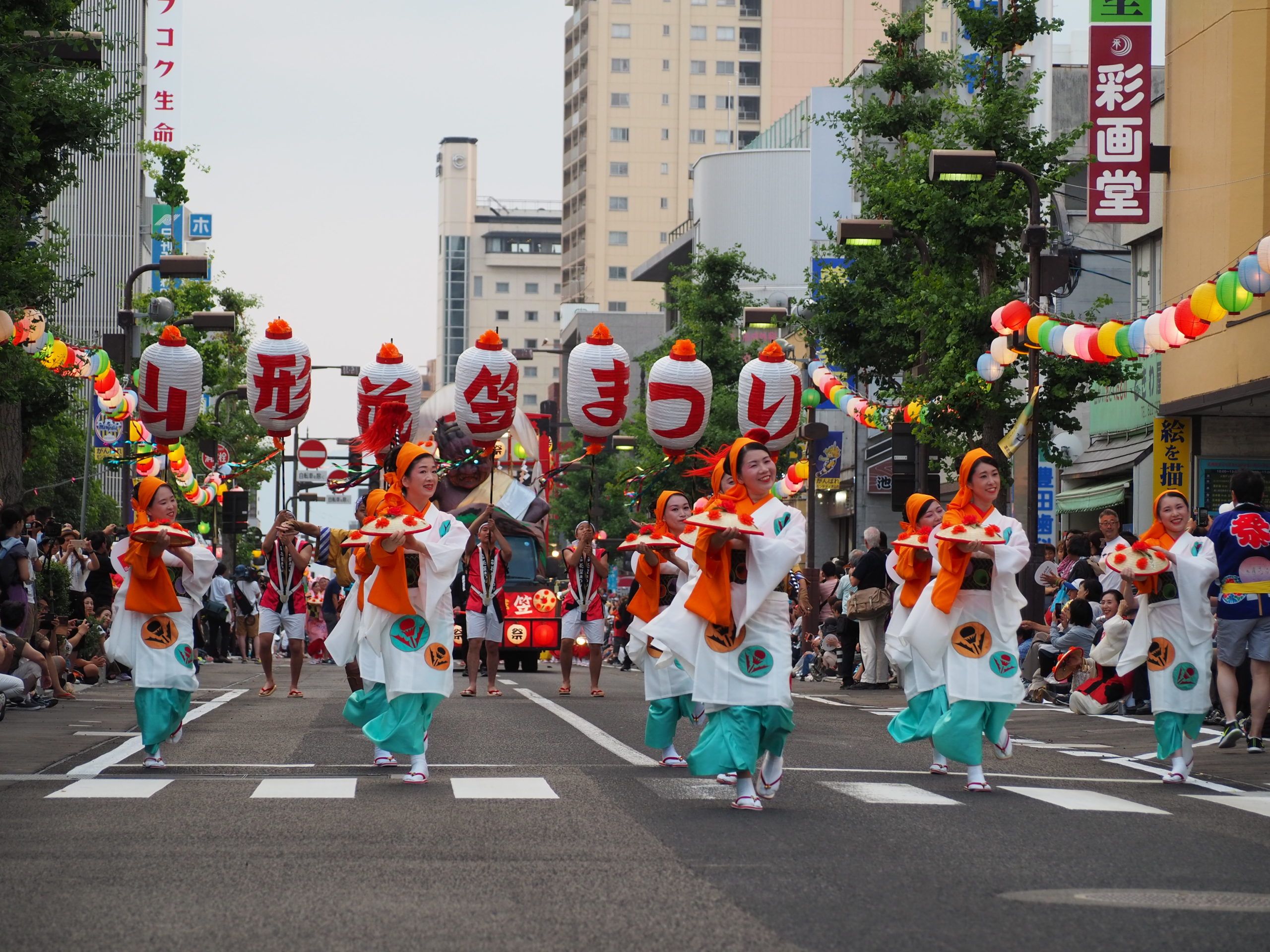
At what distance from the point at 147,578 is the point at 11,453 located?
59.6 ft

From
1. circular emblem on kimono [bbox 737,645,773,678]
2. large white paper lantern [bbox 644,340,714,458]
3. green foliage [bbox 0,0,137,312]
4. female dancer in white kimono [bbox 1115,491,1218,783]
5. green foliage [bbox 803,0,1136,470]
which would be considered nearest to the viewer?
circular emblem on kimono [bbox 737,645,773,678]

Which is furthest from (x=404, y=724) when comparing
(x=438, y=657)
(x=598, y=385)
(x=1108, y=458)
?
(x=1108, y=458)

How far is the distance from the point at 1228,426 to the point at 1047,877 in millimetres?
22197

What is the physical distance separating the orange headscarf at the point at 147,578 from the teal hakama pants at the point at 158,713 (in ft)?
1.66

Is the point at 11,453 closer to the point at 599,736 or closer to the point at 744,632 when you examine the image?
the point at 599,736

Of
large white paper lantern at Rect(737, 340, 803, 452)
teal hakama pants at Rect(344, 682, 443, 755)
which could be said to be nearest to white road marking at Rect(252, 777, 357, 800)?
teal hakama pants at Rect(344, 682, 443, 755)

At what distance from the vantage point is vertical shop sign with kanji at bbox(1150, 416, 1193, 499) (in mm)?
27859

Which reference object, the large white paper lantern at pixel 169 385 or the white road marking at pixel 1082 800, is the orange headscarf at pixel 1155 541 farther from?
the large white paper lantern at pixel 169 385

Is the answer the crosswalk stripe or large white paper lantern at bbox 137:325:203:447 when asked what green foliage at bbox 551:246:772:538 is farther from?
the crosswalk stripe

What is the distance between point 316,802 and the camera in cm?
923

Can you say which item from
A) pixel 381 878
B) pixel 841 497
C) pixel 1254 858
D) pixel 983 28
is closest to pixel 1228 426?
pixel 983 28

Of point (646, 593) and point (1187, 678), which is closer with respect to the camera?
point (1187, 678)

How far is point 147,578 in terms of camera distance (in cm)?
1153

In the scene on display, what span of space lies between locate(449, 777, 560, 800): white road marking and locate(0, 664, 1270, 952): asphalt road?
0.04 m
